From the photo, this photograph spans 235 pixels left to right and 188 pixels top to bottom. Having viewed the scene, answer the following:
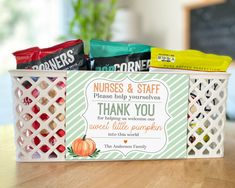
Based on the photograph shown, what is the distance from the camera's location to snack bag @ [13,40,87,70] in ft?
1.95

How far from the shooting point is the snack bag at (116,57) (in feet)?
2.01

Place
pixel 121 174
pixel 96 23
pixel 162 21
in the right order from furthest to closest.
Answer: pixel 162 21 → pixel 96 23 → pixel 121 174

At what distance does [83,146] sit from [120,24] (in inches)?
77.1

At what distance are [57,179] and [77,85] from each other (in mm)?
185

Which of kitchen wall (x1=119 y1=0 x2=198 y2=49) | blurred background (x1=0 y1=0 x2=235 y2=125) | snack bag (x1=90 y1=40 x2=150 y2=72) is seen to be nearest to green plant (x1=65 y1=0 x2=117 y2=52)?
blurred background (x1=0 y1=0 x2=235 y2=125)

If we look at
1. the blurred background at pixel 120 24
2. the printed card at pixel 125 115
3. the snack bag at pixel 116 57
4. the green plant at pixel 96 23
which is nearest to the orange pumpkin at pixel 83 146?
the printed card at pixel 125 115

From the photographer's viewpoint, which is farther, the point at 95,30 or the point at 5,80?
the point at 95,30

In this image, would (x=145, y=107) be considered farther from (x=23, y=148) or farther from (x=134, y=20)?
(x=134, y=20)

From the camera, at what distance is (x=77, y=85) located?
0.57 metres

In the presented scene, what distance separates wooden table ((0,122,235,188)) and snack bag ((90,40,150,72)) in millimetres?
202

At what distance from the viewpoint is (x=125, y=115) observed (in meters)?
0.59

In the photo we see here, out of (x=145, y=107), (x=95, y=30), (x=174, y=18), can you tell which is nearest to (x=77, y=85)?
(x=145, y=107)

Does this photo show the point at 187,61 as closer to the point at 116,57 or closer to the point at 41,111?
the point at 116,57

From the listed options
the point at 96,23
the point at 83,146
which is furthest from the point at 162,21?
the point at 83,146
